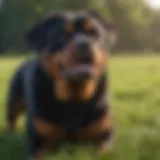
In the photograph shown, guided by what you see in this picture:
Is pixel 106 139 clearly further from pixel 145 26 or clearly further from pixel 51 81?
pixel 145 26

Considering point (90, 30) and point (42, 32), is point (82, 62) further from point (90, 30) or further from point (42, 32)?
point (42, 32)

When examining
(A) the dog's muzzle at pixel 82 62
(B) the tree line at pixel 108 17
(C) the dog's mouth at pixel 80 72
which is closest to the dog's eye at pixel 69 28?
(A) the dog's muzzle at pixel 82 62

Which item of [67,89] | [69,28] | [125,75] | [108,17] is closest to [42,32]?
[69,28]

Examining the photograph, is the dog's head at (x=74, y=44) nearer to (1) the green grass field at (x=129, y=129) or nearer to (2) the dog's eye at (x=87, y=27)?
(2) the dog's eye at (x=87, y=27)

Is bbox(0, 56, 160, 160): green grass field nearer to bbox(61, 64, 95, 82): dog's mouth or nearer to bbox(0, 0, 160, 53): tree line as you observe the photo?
A: bbox(61, 64, 95, 82): dog's mouth

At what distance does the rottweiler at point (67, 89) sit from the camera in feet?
9.36

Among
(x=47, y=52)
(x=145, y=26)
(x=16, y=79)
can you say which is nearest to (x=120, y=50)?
(x=145, y=26)

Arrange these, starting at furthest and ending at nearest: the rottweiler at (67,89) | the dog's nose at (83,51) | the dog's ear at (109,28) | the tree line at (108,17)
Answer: the tree line at (108,17) → the dog's ear at (109,28) → the rottweiler at (67,89) → the dog's nose at (83,51)

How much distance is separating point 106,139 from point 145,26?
45.4 ft

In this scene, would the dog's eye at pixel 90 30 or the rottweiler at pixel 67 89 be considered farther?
the dog's eye at pixel 90 30

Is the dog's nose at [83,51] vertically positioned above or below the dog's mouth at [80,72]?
above

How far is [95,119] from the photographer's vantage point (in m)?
2.95

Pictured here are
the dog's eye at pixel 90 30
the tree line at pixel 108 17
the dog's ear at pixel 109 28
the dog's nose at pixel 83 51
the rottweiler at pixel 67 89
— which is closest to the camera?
the dog's nose at pixel 83 51

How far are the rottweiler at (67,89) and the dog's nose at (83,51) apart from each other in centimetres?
2
